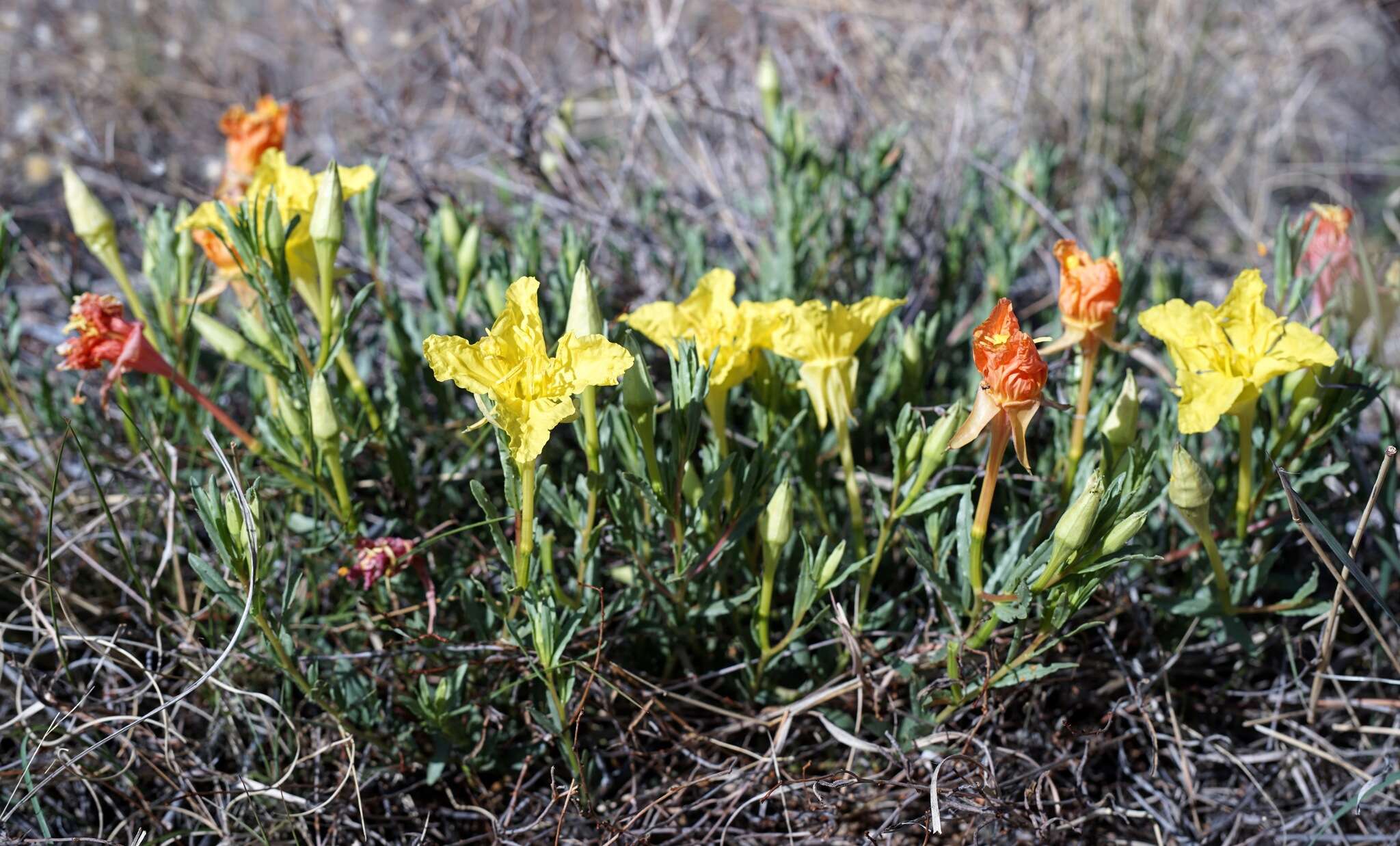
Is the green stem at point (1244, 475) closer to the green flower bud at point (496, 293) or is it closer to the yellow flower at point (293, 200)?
the green flower bud at point (496, 293)

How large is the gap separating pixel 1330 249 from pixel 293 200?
2.49 metres

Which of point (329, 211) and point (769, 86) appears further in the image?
point (769, 86)

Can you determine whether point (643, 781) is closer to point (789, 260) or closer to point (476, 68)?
point (789, 260)

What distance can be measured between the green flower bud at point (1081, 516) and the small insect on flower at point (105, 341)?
1.95 m

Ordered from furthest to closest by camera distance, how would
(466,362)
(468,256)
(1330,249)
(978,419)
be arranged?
(468,256) < (1330,249) < (978,419) < (466,362)

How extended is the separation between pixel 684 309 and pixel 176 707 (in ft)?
4.61

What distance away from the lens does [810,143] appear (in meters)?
3.28

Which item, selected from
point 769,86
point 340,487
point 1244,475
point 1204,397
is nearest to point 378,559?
point 340,487

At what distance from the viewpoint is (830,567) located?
78.5 inches

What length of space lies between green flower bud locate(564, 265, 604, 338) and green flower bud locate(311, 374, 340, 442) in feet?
1.69

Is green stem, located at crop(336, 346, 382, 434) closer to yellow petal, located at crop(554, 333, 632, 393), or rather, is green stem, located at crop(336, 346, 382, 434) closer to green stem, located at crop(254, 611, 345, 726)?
green stem, located at crop(254, 611, 345, 726)

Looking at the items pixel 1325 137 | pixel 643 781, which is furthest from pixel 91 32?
pixel 1325 137

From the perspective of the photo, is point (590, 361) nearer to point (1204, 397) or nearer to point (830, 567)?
point (830, 567)

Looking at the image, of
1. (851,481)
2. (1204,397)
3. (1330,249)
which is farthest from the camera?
(1330,249)
